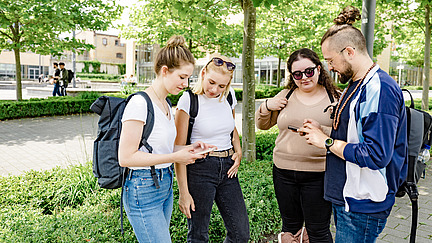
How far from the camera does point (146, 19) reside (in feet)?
47.2

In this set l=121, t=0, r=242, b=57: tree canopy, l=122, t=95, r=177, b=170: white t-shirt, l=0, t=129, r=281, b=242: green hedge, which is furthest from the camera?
l=121, t=0, r=242, b=57: tree canopy

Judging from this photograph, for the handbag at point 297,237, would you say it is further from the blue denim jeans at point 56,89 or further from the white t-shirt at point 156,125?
the blue denim jeans at point 56,89

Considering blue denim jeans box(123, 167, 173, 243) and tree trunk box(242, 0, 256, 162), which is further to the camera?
tree trunk box(242, 0, 256, 162)

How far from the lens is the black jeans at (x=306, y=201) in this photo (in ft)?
8.59

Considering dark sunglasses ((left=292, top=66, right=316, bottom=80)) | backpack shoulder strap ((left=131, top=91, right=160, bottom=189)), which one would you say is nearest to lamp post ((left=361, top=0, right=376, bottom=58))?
dark sunglasses ((left=292, top=66, right=316, bottom=80))

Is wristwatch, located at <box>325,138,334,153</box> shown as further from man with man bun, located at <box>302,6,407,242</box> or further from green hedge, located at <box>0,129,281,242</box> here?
green hedge, located at <box>0,129,281,242</box>

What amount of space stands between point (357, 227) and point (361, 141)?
0.53 m

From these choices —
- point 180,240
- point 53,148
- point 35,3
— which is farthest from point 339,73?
point 35,3

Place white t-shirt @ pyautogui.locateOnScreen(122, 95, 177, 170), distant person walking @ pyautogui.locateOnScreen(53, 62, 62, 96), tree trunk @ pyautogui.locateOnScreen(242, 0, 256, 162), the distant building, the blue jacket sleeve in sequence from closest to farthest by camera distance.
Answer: the blue jacket sleeve, white t-shirt @ pyautogui.locateOnScreen(122, 95, 177, 170), tree trunk @ pyautogui.locateOnScreen(242, 0, 256, 162), distant person walking @ pyautogui.locateOnScreen(53, 62, 62, 96), the distant building

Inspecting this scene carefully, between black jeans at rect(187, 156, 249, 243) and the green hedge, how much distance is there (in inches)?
24.1

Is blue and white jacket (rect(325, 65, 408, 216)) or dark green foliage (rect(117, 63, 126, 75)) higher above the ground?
dark green foliage (rect(117, 63, 126, 75))

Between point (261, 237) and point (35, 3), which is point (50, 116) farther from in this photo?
point (261, 237)

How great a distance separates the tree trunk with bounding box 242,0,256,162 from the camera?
4.80 meters

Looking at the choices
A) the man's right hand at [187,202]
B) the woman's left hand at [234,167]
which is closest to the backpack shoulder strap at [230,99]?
the woman's left hand at [234,167]
